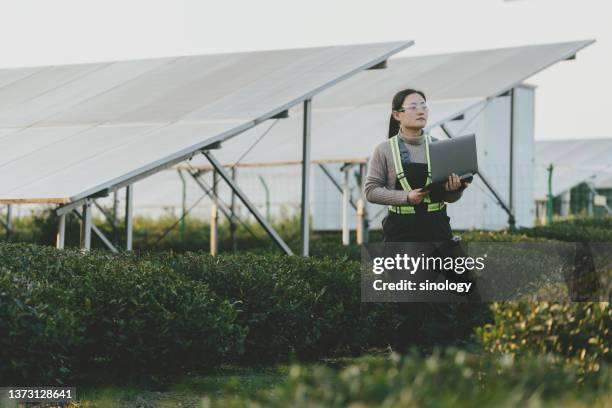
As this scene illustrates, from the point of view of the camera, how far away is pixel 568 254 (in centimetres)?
1248

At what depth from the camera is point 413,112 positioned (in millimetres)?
6754

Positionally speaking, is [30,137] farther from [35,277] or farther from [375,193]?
[375,193]

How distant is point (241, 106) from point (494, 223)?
43.5 ft

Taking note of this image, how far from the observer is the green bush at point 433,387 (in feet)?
10.1

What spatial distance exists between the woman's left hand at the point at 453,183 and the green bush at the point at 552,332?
1.19 meters

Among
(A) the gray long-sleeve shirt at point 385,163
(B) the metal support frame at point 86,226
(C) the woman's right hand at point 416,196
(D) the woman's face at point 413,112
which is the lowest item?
(B) the metal support frame at point 86,226

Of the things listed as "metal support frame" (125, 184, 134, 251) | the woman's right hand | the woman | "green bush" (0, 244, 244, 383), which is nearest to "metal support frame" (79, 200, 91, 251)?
"metal support frame" (125, 184, 134, 251)

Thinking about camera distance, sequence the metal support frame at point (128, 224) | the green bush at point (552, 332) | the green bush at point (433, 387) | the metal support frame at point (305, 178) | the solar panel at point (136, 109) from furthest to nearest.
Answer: the metal support frame at point (305, 178), the metal support frame at point (128, 224), the solar panel at point (136, 109), the green bush at point (552, 332), the green bush at point (433, 387)

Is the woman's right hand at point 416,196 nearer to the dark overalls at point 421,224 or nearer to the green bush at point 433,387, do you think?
the dark overalls at point 421,224

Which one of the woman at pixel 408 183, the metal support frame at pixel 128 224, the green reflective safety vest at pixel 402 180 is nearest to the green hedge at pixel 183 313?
the woman at pixel 408 183

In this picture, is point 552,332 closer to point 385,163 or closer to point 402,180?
point 402,180

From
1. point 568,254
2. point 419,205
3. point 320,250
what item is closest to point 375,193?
point 419,205

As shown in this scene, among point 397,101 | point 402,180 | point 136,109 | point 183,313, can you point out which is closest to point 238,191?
point 136,109

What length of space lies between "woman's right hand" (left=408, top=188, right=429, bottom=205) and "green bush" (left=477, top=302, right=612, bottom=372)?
4.16 ft
